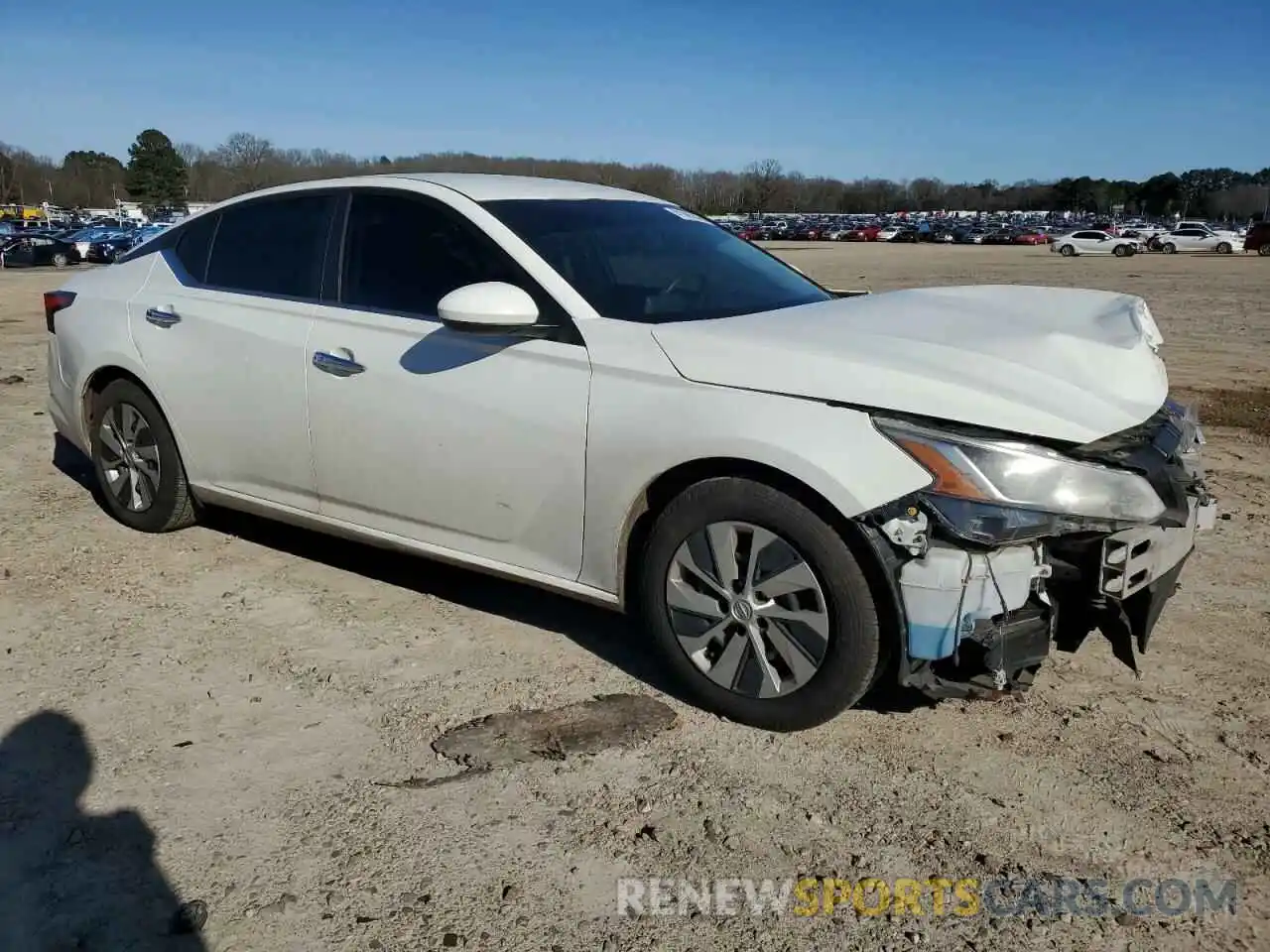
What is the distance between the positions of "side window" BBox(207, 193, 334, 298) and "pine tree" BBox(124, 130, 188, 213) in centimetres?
13394

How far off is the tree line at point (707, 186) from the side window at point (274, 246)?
300 ft

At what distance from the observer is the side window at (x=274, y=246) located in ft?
14.0

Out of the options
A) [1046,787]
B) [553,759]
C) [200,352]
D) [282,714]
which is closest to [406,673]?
[282,714]

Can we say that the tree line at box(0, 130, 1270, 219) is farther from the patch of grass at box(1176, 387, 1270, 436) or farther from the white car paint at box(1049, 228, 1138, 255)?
the patch of grass at box(1176, 387, 1270, 436)

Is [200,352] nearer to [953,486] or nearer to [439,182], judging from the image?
[439,182]

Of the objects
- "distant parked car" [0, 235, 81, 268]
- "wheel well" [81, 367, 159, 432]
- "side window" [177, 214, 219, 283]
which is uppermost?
"side window" [177, 214, 219, 283]

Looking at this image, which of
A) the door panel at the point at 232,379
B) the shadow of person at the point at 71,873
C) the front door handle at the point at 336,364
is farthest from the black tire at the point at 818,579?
the door panel at the point at 232,379

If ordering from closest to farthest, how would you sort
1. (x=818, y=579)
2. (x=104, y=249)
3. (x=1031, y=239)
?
(x=818, y=579), (x=104, y=249), (x=1031, y=239)

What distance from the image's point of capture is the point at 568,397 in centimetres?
339

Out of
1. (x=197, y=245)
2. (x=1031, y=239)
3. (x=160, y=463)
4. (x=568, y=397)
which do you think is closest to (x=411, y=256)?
(x=568, y=397)

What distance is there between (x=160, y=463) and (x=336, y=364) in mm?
1432

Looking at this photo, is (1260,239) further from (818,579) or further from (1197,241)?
(818,579)

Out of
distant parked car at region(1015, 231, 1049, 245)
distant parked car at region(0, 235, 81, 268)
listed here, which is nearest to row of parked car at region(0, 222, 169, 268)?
distant parked car at region(0, 235, 81, 268)

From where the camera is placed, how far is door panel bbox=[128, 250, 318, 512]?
4160mm
